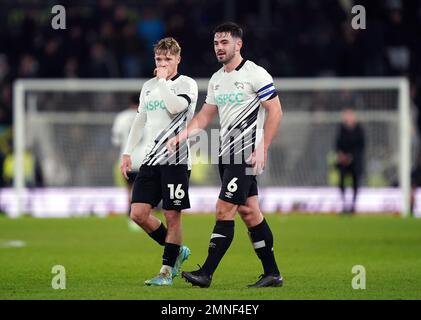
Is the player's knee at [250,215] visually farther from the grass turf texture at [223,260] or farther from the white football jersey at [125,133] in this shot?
the white football jersey at [125,133]

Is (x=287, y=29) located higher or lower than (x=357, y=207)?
higher

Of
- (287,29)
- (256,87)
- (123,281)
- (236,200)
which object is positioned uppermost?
(287,29)

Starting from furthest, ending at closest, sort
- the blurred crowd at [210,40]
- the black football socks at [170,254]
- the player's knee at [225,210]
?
1. the blurred crowd at [210,40]
2. the black football socks at [170,254]
3. the player's knee at [225,210]

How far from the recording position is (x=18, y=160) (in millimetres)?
23078

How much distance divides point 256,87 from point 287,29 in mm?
16472

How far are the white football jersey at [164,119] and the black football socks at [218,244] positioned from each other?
2.36 feet

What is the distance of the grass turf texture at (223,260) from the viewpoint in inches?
390

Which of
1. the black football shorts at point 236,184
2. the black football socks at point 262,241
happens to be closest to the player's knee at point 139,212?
the black football shorts at point 236,184

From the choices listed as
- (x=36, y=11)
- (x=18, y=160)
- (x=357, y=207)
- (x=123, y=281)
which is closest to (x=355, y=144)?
(x=357, y=207)

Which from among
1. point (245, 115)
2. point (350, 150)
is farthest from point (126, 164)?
point (350, 150)

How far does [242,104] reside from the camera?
10.1m

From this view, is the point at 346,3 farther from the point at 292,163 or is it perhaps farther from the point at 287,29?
the point at 292,163

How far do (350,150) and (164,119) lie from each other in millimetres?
12414
